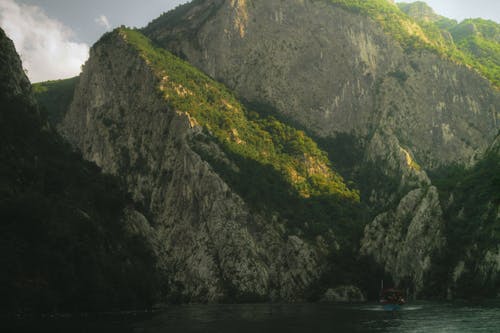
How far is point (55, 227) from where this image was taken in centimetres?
7606

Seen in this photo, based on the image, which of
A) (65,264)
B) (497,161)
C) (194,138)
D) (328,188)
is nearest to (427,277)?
(497,161)

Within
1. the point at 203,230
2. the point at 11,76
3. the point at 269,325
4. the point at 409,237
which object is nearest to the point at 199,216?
the point at 203,230

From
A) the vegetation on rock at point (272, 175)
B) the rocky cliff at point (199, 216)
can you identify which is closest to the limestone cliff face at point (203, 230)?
the rocky cliff at point (199, 216)

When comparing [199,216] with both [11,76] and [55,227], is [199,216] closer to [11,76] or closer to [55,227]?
[11,76]

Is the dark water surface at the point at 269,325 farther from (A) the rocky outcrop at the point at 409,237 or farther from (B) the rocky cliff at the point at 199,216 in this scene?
(B) the rocky cliff at the point at 199,216

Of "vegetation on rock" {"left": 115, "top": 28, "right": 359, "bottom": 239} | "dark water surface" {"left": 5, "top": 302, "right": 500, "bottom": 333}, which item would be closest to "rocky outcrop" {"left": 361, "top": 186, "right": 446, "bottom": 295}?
"vegetation on rock" {"left": 115, "top": 28, "right": 359, "bottom": 239}

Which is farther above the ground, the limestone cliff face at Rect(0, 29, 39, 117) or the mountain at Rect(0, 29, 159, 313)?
the limestone cliff face at Rect(0, 29, 39, 117)

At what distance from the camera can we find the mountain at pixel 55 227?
6894 centimetres

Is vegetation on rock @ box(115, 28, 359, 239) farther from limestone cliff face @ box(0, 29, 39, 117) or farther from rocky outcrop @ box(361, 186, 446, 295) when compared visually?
limestone cliff face @ box(0, 29, 39, 117)

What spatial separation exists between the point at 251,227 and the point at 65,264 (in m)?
90.9

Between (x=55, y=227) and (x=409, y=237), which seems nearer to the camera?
(x=55, y=227)

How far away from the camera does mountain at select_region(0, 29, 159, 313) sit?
6894 centimetres

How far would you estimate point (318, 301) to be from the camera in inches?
5969

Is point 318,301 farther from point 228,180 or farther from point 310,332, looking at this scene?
point 310,332
